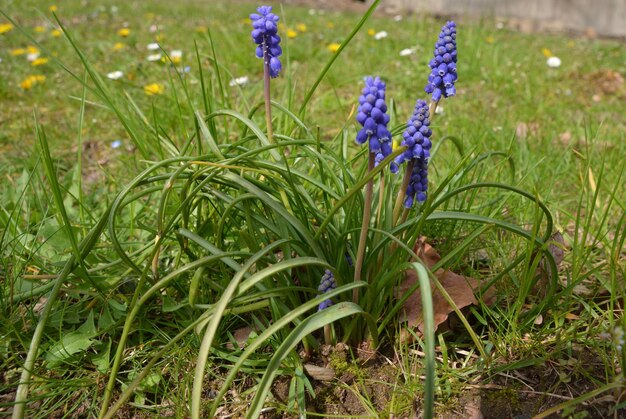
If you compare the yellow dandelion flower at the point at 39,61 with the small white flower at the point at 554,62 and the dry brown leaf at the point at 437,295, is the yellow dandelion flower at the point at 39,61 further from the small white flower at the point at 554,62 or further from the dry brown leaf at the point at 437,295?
the small white flower at the point at 554,62

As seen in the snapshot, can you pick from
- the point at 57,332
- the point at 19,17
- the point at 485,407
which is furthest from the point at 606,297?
the point at 19,17

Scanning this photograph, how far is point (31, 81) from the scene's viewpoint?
4.05 metres

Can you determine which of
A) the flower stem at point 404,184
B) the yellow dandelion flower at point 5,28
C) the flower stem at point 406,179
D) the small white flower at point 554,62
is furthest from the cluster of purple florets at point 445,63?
the yellow dandelion flower at point 5,28

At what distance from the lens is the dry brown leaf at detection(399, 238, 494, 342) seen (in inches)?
71.4

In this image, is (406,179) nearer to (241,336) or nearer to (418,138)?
(418,138)

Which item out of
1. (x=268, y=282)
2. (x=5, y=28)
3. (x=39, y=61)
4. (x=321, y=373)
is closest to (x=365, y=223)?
(x=268, y=282)

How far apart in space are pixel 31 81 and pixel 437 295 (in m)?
3.44

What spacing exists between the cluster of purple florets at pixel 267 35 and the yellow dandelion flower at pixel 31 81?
2.83 meters

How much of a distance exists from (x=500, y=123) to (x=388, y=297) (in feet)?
6.66

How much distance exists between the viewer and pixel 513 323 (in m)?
1.79

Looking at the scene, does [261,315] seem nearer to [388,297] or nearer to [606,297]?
[388,297]

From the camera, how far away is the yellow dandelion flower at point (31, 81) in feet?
13.0

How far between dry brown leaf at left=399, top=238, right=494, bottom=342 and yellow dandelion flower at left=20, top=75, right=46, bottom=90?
3.22m

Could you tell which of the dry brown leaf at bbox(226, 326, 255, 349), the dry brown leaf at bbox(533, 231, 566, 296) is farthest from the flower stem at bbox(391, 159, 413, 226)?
the dry brown leaf at bbox(226, 326, 255, 349)
